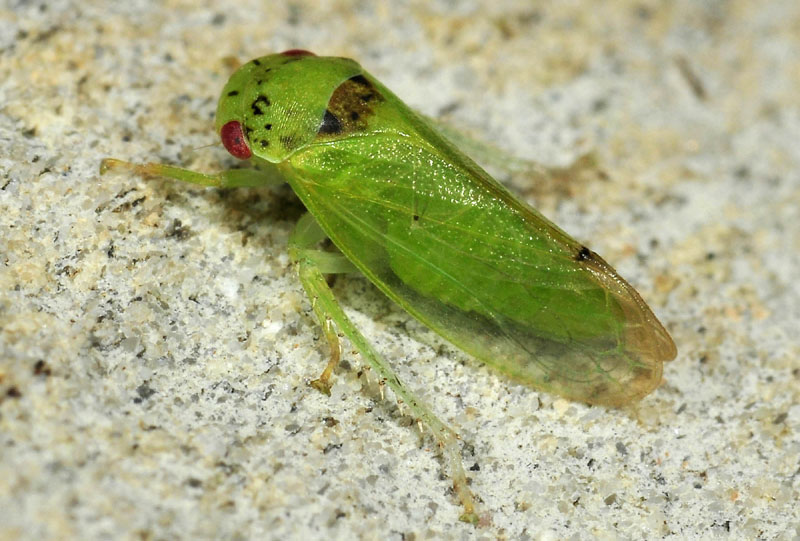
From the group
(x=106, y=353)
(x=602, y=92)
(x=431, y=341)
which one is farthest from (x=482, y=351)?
(x=602, y=92)

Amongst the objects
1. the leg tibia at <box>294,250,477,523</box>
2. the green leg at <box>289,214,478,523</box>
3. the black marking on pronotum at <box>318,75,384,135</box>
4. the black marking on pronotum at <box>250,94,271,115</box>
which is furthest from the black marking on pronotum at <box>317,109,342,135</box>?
the leg tibia at <box>294,250,477,523</box>

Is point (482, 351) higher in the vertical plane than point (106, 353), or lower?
lower

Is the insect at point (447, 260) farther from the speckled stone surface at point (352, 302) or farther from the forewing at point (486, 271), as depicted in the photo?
the speckled stone surface at point (352, 302)

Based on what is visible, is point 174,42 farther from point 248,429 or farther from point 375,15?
point 248,429

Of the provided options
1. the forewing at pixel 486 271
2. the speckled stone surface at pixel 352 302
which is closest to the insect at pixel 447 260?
the forewing at pixel 486 271

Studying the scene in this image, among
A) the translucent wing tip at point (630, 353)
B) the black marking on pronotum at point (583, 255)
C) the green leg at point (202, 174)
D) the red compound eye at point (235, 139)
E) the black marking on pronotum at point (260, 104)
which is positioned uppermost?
the black marking on pronotum at point (260, 104)

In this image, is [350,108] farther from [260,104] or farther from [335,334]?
[335,334]

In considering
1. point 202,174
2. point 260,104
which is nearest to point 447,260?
point 260,104
